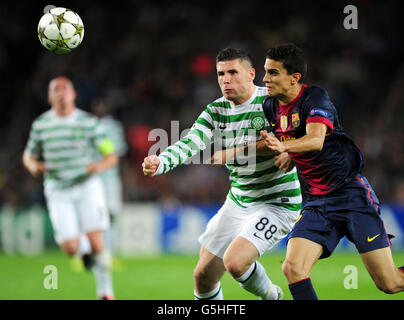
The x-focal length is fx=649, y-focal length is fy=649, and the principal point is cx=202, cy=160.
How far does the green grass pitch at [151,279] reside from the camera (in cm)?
742

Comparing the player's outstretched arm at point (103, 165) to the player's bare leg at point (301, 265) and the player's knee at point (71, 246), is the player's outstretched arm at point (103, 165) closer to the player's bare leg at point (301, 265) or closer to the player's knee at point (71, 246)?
the player's knee at point (71, 246)

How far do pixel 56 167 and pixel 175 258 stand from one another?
4.91 meters

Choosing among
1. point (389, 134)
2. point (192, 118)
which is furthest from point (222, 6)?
point (389, 134)

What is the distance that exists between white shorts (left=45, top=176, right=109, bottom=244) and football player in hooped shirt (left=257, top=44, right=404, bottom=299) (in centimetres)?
331

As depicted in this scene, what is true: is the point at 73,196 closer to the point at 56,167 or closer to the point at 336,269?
the point at 56,167

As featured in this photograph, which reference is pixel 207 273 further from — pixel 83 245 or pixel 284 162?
pixel 83 245

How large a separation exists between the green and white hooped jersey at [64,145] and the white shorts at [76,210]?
109mm

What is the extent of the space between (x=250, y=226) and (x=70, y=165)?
10.8ft

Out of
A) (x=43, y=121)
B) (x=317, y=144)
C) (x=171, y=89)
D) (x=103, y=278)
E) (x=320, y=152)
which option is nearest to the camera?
(x=317, y=144)

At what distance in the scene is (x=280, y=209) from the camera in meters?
5.43

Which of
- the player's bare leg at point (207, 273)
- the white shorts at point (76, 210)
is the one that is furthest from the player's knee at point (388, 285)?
the white shorts at point (76, 210)

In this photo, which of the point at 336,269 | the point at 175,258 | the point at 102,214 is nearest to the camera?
the point at 102,214

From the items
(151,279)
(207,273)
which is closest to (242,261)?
(207,273)

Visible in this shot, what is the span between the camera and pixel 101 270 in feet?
23.3
